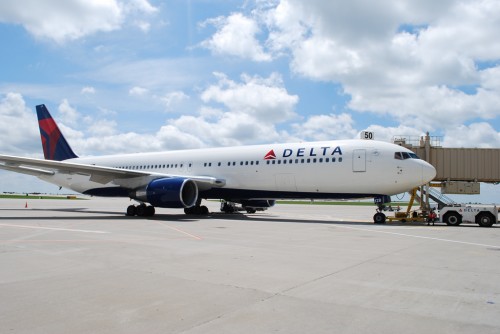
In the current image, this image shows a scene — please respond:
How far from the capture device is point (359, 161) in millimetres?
18656

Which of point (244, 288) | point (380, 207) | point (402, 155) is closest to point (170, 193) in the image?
point (380, 207)

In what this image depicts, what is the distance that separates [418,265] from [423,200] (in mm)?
15957

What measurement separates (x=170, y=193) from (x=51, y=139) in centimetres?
1498

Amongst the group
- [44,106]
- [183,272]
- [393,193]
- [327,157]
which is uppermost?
[44,106]

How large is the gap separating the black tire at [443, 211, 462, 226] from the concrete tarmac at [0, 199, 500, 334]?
8.81m

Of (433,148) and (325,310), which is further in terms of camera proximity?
(433,148)

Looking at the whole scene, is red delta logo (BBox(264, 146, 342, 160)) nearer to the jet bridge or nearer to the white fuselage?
the white fuselage

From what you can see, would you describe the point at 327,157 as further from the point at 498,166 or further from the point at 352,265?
the point at 352,265

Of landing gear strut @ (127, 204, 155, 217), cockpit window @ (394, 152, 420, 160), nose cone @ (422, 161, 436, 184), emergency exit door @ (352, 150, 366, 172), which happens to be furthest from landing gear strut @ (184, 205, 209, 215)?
nose cone @ (422, 161, 436, 184)

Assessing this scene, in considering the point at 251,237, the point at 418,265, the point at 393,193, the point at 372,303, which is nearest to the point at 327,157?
the point at 393,193

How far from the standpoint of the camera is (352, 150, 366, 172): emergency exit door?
18578 mm

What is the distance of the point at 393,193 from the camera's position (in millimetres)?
18688

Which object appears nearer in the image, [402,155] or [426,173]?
[426,173]

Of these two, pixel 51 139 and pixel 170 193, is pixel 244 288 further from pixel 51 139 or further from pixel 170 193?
pixel 51 139
